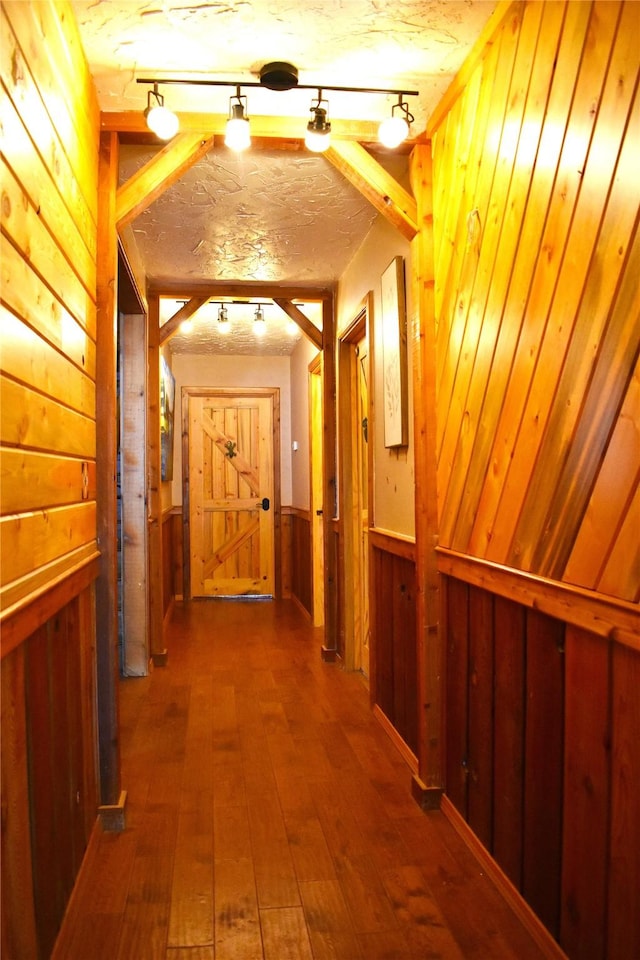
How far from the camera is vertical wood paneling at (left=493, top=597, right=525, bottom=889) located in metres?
1.82

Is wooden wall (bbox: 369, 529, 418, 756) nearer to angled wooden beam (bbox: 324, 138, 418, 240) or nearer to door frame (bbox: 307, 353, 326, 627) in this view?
angled wooden beam (bbox: 324, 138, 418, 240)

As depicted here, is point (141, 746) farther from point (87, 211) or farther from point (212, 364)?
point (212, 364)

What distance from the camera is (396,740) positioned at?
9.82 feet

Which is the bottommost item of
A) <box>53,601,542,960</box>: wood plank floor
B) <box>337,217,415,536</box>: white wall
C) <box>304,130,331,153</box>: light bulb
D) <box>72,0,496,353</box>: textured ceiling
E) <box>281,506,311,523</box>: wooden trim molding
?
<box>53,601,542,960</box>: wood plank floor

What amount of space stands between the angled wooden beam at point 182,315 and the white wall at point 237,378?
2146mm

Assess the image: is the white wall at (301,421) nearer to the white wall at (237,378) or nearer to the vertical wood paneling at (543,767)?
the white wall at (237,378)

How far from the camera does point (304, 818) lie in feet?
7.85

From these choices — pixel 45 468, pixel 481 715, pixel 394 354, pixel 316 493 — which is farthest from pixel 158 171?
pixel 316 493

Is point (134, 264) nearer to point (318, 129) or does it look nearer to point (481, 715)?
point (318, 129)

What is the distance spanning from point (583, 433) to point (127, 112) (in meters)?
1.93

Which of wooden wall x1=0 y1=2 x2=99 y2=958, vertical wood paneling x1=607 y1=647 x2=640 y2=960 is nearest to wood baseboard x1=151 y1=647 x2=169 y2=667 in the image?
wooden wall x1=0 y1=2 x2=99 y2=958

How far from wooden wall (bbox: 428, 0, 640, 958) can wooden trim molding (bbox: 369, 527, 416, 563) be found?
1.39 feet

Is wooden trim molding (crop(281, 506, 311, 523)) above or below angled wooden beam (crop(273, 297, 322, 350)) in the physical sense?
below

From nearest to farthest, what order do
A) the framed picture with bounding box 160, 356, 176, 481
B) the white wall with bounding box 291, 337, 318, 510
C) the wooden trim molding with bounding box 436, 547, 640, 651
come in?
the wooden trim molding with bounding box 436, 547, 640, 651 → the framed picture with bounding box 160, 356, 176, 481 → the white wall with bounding box 291, 337, 318, 510
